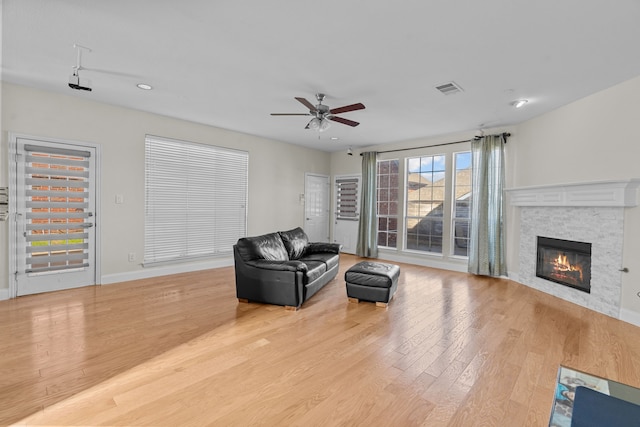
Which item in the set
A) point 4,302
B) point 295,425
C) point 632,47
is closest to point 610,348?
point 632,47

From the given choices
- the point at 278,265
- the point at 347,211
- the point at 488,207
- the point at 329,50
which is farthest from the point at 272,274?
the point at 347,211

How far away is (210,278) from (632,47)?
609 cm

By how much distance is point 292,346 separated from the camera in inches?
108

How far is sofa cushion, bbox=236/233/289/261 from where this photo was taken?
3922 mm

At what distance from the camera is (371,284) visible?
3.88m

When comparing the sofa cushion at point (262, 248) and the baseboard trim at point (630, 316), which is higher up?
the sofa cushion at point (262, 248)

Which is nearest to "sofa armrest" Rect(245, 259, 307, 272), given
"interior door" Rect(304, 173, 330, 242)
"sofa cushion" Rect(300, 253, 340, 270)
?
"sofa cushion" Rect(300, 253, 340, 270)

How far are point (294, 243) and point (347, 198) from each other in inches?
139

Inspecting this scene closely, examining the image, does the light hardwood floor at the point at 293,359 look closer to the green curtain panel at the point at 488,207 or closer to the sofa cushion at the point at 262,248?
the sofa cushion at the point at 262,248

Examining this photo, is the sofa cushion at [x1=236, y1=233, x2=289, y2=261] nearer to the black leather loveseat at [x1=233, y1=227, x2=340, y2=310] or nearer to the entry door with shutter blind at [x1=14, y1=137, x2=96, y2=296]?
the black leather loveseat at [x1=233, y1=227, x2=340, y2=310]

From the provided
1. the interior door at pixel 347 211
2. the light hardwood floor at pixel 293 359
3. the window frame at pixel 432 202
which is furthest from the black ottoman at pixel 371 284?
the interior door at pixel 347 211

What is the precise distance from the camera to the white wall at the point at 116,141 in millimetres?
3980

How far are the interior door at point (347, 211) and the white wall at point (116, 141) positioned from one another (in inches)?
96.1

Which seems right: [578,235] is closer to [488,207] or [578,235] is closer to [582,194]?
[582,194]
